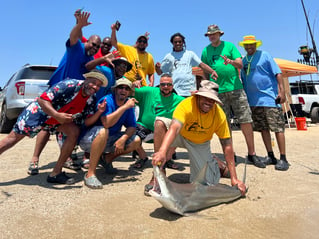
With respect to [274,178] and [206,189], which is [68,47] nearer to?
[206,189]

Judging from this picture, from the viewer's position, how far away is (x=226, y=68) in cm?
415

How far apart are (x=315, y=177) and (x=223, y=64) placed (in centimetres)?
Result: 210

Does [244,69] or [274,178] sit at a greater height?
[244,69]

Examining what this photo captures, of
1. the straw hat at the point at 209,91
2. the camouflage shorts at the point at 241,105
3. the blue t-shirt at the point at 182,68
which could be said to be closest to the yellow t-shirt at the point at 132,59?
the blue t-shirt at the point at 182,68

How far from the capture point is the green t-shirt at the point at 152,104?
363cm

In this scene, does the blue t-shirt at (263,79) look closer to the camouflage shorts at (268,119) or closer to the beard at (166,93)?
the camouflage shorts at (268,119)

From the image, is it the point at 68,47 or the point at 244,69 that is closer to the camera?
the point at 68,47

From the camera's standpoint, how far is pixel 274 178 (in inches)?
135

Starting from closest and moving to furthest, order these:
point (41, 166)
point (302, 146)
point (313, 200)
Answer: point (313, 200) → point (41, 166) → point (302, 146)

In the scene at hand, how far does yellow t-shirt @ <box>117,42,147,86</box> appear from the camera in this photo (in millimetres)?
4434

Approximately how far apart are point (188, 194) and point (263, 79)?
2699 mm

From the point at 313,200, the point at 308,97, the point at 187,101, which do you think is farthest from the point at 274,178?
the point at 308,97

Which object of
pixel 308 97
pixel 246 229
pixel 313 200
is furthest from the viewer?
pixel 308 97

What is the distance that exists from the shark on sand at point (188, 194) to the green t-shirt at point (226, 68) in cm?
201
